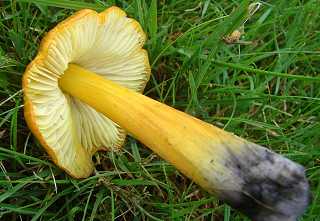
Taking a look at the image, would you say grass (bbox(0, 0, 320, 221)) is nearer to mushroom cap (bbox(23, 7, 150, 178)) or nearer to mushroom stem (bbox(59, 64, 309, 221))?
mushroom cap (bbox(23, 7, 150, 178))

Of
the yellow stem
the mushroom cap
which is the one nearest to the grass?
the mushroom cap

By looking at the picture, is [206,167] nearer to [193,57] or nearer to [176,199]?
[176,199]

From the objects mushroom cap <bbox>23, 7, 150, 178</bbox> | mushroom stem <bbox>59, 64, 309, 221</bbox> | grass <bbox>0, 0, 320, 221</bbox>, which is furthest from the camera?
grass <bbox>0, 0, 320, 221</bbox>

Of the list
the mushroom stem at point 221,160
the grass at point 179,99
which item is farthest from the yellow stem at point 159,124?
the grass at point 179,99

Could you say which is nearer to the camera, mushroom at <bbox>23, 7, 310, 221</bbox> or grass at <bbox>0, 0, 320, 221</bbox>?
mushroom at <bbox>23, 7, 310, 221</bbox>

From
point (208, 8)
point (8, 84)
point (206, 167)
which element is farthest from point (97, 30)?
point (208, 8)

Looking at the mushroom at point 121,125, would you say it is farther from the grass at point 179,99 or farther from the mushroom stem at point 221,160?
the grass at point 179,99

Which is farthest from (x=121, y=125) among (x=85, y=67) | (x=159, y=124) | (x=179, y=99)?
(x=179, y=99)
